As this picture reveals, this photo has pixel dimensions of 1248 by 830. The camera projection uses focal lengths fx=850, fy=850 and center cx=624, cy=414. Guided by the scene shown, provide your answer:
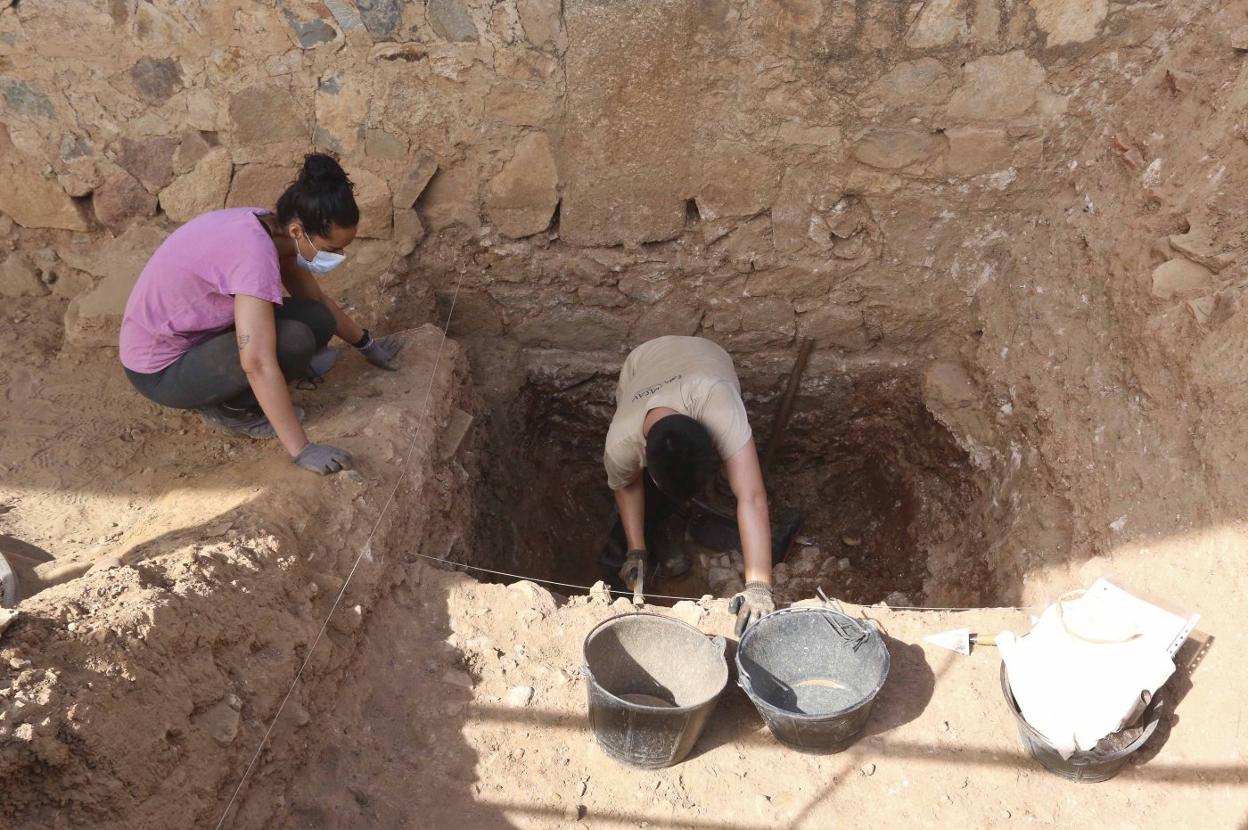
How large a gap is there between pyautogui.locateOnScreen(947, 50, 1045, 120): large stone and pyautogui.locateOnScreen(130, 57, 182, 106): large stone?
2.68 metres

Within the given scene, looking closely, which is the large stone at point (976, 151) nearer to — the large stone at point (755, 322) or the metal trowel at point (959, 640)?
the large stone at point (755, 322)

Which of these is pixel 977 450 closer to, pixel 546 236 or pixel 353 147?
pixel 546 236

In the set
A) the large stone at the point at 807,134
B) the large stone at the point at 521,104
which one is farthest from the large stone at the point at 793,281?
the large stone at the point at 521,104

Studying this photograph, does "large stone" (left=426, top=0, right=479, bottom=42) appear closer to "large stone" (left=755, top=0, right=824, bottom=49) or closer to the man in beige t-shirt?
"large stone" (left=755, top=0, right=824, bottom=49)

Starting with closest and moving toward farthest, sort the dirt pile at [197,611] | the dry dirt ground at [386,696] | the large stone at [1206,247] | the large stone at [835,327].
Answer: the dirt pile at [197,611] → the dry dirt ground at [386,696] → the large stone at [1206,247] → the large stone at [835,327]

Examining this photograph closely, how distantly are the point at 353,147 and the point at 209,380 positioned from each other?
1.03 m

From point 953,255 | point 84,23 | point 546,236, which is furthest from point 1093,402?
point 84,23

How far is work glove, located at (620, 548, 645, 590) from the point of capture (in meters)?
3.14

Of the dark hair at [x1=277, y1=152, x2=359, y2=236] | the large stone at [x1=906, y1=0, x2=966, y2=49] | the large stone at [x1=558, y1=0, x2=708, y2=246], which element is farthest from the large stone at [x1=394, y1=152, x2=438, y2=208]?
the large stone at [x1=906, y1=0, x2=966, y2=49]

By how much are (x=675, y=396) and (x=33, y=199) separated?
98.3 inches

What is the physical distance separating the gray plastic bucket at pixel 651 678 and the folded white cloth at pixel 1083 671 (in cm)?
75

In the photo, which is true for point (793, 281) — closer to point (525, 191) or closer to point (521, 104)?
point (525, 191)

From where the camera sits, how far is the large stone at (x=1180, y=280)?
2521 millimetres

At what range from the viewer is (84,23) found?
285 centimetres
